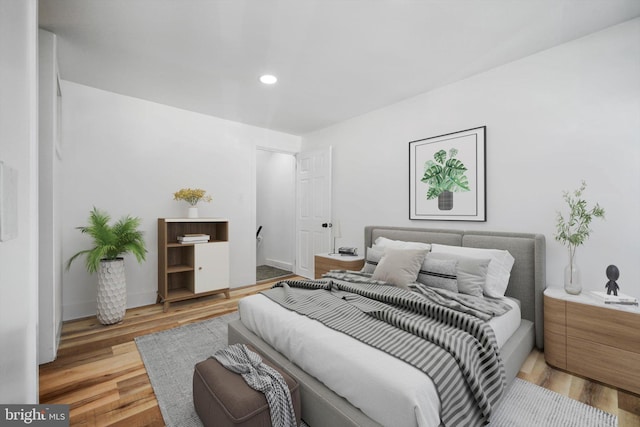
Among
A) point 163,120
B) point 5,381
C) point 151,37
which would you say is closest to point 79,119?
point 163,120

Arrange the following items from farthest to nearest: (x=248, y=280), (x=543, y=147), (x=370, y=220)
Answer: (x=248, y=280) < (x=370, y=220) < (x=543, y=147)

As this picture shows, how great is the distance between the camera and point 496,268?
2.50 meters

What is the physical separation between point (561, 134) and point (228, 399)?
318 centimetres

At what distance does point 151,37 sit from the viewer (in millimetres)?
2316

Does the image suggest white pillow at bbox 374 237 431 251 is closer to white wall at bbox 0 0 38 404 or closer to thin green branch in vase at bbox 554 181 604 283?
thin green branch in vase at bbox 554 181 604 283

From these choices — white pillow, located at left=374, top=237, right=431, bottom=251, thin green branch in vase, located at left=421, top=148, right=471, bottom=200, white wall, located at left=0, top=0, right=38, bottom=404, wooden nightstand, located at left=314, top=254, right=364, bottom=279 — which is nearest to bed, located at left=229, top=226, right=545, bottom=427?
white pillow, located at left=374, top=237, right=431, bottom=251

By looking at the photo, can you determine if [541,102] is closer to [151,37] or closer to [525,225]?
[525,225]

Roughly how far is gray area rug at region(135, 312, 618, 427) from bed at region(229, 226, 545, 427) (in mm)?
167

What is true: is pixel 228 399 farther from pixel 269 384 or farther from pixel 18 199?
pixel 18 199

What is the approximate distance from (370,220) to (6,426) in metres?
3.64

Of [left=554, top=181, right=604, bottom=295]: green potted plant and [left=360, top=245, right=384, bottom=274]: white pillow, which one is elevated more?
[left=554, top=181, right=604, bottom=295]: green potted plant

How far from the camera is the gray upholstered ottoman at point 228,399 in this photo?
128 centimetres

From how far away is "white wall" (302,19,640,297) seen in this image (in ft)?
7.13

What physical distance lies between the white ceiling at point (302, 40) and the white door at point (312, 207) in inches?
58.3
